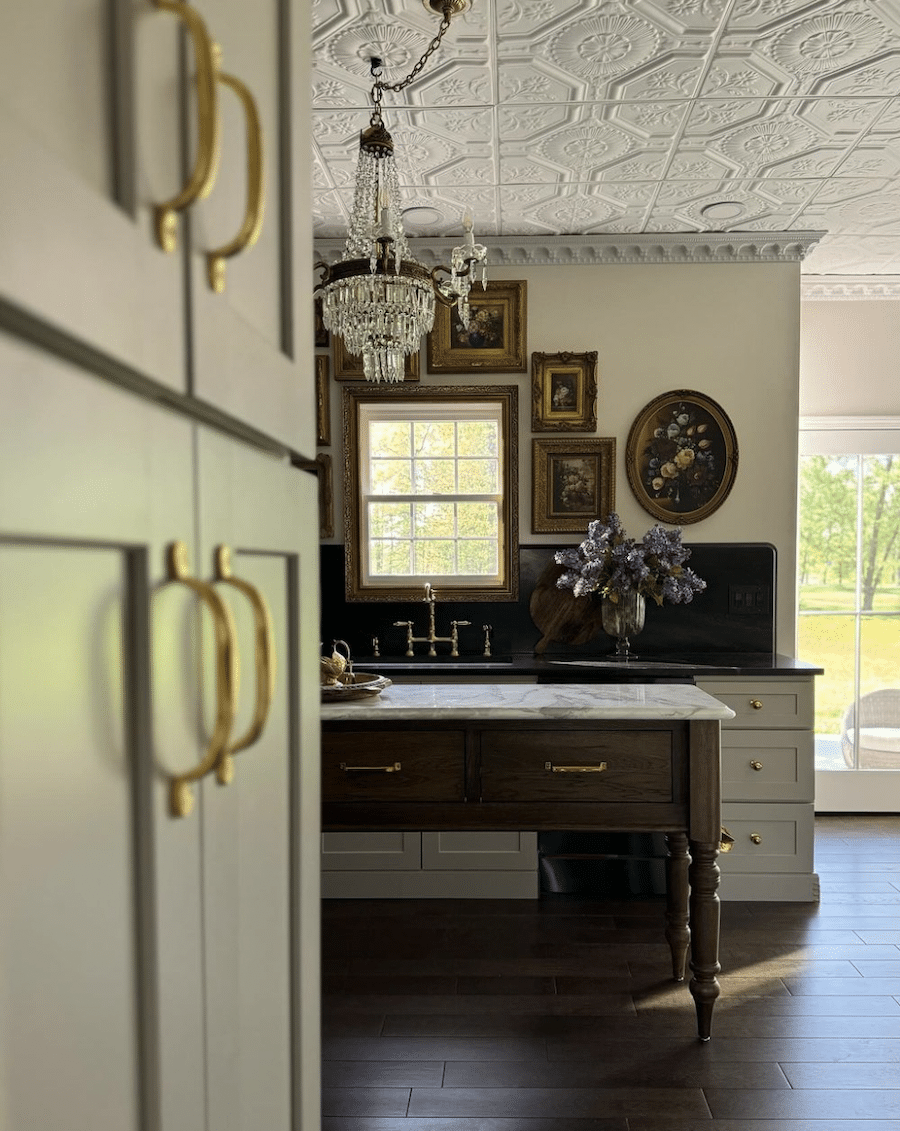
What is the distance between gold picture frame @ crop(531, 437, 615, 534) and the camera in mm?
4867

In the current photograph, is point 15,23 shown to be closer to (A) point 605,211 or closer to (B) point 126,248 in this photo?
(B) point 126,248

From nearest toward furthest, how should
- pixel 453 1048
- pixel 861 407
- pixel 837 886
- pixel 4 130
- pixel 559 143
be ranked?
pixel 4 130
pixel 453 1048
pixel 559 143
pixel 837 886
pixel 861 407

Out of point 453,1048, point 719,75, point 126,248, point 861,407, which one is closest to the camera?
point 126,248

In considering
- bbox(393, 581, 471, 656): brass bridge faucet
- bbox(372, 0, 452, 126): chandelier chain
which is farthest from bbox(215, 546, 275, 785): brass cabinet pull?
bbox(393, 581, 471, 656): brass bridge faucet

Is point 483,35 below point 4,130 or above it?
above

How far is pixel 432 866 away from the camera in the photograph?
4.16 meters

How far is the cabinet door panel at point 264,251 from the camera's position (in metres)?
0.71

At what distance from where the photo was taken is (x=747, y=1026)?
2.91m

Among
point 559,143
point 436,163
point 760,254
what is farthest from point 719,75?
point 760,254

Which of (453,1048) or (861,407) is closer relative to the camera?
(453,1048)

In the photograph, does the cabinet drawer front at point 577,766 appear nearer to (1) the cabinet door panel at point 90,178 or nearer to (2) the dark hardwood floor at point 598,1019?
(2) the dark hardwood floor at point 598,1019

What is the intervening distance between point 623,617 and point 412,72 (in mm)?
2618

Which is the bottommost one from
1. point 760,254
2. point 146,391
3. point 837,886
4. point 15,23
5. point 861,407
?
point 837,886

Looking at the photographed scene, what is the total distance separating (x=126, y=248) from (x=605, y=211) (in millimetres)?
4263
